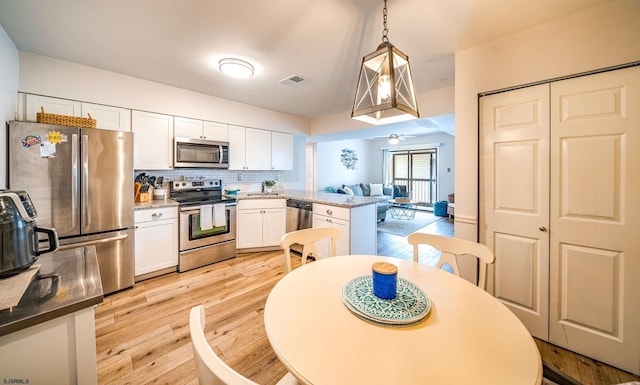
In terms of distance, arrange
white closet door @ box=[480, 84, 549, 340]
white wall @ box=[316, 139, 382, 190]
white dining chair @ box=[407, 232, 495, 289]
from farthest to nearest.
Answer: white wall @ box=[316, 139, 382, 190] < white closet door @ box=[480, 84, 549, 340] < white dining chair @ box=[407, 232, 495, 289]

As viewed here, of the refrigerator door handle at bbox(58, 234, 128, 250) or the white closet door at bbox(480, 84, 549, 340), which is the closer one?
the white closet door at bbox(480, 84, 549, 340)

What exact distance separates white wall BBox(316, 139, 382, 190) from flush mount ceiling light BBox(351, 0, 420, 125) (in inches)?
215

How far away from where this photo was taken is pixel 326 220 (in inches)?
130

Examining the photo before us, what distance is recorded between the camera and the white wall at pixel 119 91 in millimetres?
2428

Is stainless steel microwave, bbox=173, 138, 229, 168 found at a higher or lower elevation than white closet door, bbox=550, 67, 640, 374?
higher

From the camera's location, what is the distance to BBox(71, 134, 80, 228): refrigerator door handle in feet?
7.35

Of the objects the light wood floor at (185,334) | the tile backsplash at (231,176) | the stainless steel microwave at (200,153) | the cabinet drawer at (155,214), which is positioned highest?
the stainless steel microwave at (200,153)

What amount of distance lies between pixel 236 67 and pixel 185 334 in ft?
8.28

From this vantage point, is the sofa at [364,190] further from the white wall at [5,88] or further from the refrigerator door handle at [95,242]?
the white wall at [5,88]

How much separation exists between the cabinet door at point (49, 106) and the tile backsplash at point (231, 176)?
2.94 feet

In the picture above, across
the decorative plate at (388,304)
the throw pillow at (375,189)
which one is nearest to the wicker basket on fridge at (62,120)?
the decorative plate at (388,304)

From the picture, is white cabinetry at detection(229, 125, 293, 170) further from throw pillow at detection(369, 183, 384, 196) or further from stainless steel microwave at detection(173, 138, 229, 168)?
throw pillow at detection(369, 183, 384, 196)

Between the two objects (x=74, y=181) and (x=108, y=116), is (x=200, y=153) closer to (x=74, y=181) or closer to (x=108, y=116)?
(x=108, y=116)

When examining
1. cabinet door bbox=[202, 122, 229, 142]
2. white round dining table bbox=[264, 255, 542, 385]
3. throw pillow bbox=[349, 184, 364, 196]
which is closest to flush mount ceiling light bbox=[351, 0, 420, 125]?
white round dining table bbox=[264, 255, 542, 385]
